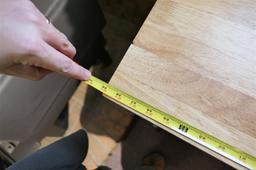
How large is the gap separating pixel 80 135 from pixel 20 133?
31 centimetres

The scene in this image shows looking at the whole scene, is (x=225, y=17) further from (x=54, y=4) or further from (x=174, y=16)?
(x=54, y=4)

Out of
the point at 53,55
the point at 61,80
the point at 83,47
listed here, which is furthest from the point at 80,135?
the point at 83,47

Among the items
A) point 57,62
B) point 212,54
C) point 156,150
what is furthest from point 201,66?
point 156,150

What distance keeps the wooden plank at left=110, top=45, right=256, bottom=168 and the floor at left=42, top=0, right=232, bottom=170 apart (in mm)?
731

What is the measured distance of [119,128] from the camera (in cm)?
136

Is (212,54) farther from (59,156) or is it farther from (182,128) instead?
(59,156)

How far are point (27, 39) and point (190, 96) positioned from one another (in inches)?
12.1

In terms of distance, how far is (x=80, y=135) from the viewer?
765mm

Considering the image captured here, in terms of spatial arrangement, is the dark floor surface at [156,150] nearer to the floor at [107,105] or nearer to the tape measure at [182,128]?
the floor at [107,105]

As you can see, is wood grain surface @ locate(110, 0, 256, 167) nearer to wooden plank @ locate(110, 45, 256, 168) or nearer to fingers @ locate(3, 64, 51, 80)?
Result: wooden plank @ locate(110, 45, 256, 168)

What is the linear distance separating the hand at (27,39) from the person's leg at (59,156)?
0.20 meters

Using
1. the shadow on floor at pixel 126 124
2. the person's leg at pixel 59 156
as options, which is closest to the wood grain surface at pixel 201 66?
the person's leg at pixel 59 156

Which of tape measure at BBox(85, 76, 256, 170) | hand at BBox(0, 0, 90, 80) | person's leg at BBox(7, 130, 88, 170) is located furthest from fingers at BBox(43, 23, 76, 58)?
person's leg at BBox(7, 130, 88, 170)

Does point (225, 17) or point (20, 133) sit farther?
point (20, 133)
